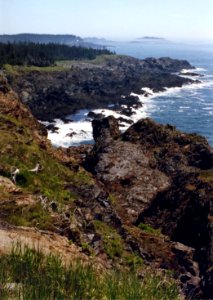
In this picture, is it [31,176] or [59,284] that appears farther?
[31,176]

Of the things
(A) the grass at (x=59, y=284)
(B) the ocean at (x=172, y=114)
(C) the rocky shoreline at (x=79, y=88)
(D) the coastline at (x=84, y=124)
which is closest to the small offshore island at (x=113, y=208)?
(A) the grass at (x=59, y=284)

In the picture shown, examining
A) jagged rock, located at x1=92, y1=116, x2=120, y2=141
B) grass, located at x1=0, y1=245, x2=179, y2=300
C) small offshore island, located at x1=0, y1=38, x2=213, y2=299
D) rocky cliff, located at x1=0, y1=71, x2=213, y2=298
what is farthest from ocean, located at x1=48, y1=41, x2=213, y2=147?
grass, located at x1=0, y1=245, x2=179, y2=300

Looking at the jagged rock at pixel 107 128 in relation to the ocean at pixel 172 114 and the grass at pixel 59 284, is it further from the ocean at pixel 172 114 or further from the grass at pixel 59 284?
the grass at pixel 59 284

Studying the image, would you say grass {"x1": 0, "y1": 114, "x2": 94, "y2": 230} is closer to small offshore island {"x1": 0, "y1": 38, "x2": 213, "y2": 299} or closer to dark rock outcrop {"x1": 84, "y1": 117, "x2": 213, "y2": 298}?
small offshore island {"x1": 0, "y1": 38, "x2": 213, "y2": 299}

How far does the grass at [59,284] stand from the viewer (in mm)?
9633

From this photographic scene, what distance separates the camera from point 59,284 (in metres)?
10.2

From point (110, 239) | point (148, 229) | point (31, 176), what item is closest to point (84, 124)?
point (148, 229)

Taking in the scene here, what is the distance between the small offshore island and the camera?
458 inches

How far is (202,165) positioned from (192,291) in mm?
17761

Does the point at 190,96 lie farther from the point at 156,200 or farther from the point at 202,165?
the point at 156,200

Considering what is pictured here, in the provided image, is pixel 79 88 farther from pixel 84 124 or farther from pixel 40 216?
pixel 40 216

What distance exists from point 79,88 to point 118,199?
258 ft

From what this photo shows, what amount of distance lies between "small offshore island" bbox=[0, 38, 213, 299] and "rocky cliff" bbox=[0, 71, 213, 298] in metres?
0.06

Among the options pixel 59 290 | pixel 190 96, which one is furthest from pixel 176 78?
pixel 59 290
